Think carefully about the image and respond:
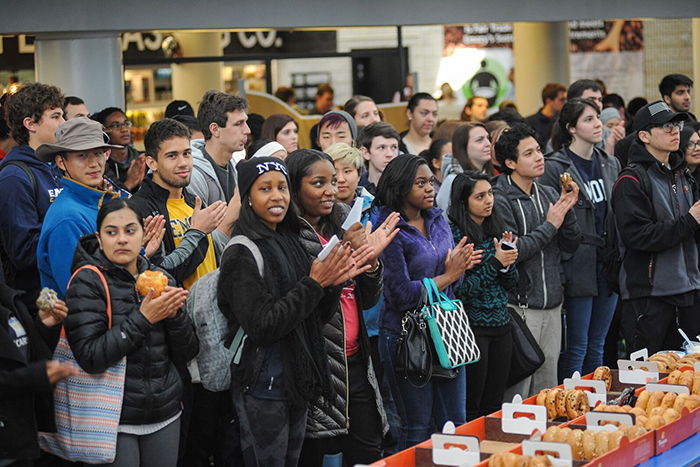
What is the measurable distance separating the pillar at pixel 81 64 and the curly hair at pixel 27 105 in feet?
7.64

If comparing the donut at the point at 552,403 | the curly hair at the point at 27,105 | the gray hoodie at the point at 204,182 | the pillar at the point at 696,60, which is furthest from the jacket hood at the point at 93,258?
the pillar at the point at 696,60

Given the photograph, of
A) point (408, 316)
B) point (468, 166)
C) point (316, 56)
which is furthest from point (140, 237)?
point (316, 56)

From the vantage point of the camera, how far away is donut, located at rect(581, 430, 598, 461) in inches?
138

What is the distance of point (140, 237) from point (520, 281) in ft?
8.99

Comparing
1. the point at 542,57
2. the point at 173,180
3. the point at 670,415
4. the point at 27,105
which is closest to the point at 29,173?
the point at 27,105

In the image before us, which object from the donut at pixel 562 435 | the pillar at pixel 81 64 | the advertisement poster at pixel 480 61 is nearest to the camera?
the donut at pixel 562 435

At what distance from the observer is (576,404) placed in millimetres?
4070

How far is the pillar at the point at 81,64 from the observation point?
7113 millimetres

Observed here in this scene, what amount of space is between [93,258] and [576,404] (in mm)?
2159

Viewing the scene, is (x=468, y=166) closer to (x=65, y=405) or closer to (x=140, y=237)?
(x=140, y=237)

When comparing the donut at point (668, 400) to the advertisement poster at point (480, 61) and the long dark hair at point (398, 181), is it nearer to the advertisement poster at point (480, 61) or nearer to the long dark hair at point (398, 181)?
the long dark hair at point (398, 181)

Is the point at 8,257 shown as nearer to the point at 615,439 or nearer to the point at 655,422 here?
the point at 615,439

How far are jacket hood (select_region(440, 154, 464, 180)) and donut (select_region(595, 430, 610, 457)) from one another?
3086mm

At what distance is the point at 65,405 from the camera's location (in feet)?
12.6
